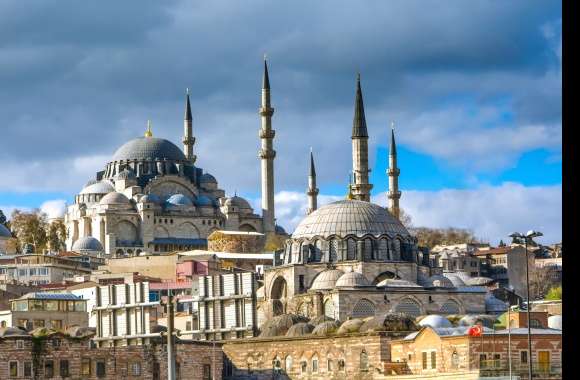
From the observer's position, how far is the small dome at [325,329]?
2100 inches

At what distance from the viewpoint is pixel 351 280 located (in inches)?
2475

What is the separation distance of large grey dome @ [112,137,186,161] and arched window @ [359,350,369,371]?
66.5 m

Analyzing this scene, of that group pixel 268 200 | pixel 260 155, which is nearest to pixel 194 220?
pixel 268 200

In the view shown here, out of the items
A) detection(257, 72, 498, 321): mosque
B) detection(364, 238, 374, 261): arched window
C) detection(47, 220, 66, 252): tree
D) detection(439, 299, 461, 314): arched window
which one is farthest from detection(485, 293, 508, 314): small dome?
detection(47, 220, 66, 252): tree

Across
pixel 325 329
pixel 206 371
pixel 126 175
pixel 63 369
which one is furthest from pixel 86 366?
pixel 126 175

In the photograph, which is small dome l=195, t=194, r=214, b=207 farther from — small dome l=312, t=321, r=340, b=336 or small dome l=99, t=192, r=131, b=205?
small dome l=312, t=321, r=340, b=336

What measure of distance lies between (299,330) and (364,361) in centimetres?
471

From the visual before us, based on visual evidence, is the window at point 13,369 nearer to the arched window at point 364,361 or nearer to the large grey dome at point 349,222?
the arched window at point 364,361

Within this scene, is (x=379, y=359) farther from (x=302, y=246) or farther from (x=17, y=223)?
(x=17, y=223)

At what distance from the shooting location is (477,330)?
45.2 m

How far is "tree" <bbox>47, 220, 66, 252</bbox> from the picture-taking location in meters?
113

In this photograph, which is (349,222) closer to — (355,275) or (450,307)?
(355,275)

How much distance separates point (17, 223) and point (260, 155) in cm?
3212

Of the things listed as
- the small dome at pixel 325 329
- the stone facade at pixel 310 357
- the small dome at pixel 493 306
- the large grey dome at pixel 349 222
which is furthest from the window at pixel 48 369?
the small dome at pixel 493 306
